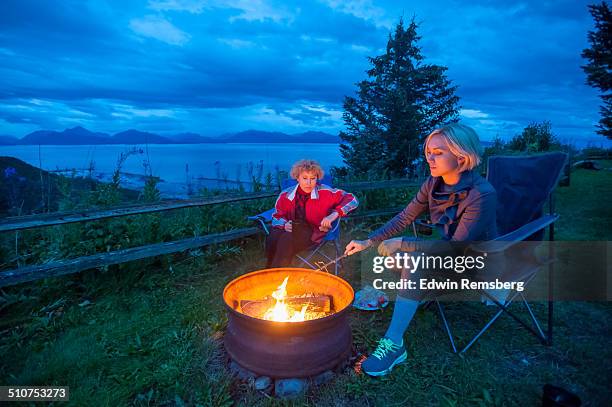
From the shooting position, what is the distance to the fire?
2.46m

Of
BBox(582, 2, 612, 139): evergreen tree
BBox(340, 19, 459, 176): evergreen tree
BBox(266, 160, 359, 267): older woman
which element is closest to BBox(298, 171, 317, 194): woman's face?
BBox(266, 160, 359, 267): older woman

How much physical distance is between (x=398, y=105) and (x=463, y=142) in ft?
36.5

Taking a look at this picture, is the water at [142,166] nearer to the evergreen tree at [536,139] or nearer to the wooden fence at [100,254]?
the wooden fence at [100,254]

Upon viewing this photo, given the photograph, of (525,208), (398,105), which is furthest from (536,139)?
(525,208)

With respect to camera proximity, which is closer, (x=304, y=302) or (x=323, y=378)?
(x=323, y=378)

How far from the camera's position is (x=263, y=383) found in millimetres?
2197

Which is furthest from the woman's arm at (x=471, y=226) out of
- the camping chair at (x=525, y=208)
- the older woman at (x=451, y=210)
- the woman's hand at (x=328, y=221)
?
the woman's hand at (x=328, y=221)

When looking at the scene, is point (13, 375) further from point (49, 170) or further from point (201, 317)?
point (49, 170)

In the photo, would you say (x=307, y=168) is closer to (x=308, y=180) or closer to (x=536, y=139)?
(x=308, y=180)

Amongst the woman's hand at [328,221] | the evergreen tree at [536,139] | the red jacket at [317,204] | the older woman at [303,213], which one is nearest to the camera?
the woman's hand at [328,221]

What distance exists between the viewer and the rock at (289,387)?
7.00 ft

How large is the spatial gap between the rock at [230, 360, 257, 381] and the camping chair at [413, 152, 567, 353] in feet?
4.67

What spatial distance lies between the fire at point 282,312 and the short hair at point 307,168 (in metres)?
1.25

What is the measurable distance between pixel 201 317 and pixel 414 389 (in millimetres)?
1854
